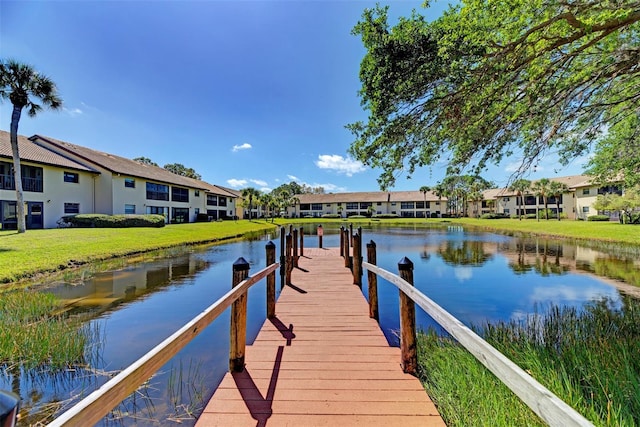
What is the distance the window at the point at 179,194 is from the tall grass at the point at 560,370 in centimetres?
3991

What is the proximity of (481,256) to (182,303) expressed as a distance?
14.9 meters

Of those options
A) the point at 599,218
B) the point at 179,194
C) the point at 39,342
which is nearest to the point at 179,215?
the point at 179,194

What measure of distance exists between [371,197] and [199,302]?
7238 cm

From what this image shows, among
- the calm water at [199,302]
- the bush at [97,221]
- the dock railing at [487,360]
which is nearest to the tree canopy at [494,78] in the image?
the dock railing at [487,360]

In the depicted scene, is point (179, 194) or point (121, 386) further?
point (179, 194)

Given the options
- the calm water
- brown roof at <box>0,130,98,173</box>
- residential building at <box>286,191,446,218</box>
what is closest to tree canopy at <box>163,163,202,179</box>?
residential building at <box>286,191,446,218</box>

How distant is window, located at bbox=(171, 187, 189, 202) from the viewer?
39713 millimetres

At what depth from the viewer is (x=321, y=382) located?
3.55 meters

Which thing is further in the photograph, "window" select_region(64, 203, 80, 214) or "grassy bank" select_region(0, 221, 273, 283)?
"window" select_region(64, 203, 80, 214)

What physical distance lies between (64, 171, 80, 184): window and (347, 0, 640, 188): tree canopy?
98.6 ft

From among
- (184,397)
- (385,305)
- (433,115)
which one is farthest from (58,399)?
(433,115)

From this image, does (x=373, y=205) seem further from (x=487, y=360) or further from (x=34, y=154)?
(x=487, y=360)

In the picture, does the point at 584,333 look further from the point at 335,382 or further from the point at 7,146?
the point at 7,146

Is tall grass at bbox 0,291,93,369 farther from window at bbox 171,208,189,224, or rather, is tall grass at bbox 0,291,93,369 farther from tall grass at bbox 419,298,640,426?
window at bbox 171,208,189,224
